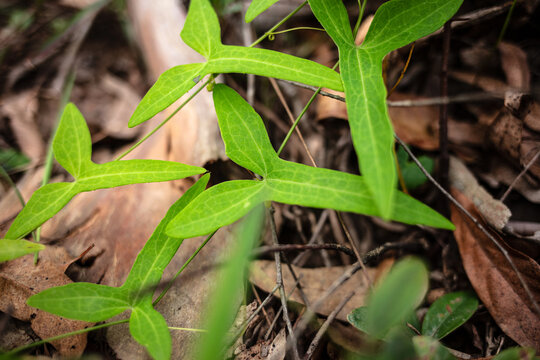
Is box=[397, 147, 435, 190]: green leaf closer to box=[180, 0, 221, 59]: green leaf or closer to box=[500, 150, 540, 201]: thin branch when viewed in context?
box=[500, 150, 540, 201]: thin branch

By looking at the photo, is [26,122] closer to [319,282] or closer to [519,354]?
[319,282]

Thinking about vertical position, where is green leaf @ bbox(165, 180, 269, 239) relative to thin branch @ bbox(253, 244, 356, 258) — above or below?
above

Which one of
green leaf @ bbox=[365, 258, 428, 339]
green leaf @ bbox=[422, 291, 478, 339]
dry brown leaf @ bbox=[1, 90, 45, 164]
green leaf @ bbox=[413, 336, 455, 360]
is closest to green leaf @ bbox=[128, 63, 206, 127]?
green leaf @ bbox=[365, 258, 428, 339]

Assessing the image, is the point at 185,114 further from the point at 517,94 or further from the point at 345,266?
the point at 517,94

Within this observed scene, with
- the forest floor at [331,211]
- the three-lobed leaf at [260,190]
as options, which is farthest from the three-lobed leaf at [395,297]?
the forest floor at [331,211]

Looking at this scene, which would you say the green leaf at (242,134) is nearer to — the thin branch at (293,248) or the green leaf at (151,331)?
the thin branch at (293,248)

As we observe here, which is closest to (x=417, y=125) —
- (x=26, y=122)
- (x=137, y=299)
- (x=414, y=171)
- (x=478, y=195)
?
(x=414, y=171)
